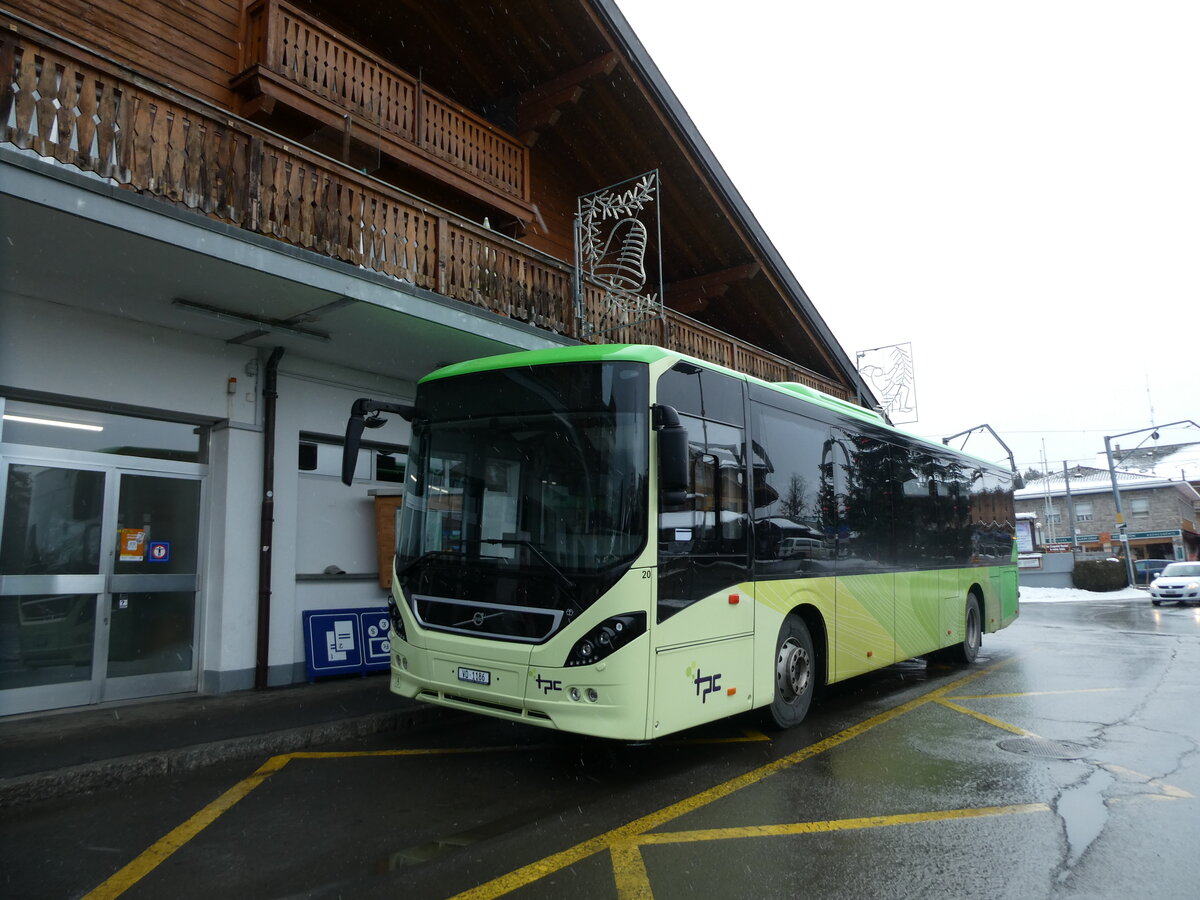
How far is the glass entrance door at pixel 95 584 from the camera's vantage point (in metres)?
7.22

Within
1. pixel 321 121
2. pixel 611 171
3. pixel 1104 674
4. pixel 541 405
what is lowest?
pixel 1104 674

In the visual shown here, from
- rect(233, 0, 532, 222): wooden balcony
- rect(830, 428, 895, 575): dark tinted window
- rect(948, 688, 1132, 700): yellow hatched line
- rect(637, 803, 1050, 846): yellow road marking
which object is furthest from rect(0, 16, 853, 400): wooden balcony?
rect(948, 688, 1132, 700): yellow hatched line

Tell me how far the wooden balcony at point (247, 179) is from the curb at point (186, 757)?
439cm

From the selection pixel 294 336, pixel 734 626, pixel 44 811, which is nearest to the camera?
pixel 44 811

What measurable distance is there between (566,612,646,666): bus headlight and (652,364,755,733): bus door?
18 centimetres

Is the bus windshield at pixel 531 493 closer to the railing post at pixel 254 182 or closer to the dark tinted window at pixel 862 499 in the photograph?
the railing post at pixel 254 182

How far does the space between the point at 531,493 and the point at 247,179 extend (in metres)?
4.36

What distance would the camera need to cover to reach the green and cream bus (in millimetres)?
5000

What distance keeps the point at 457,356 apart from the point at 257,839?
21.1 ft

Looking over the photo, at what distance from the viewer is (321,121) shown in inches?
389

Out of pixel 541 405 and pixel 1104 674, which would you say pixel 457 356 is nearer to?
pixel 541 405

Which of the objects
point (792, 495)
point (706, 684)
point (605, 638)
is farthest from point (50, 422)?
point (792, 495)

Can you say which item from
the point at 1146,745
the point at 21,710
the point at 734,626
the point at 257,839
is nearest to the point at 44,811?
the point at 257,839

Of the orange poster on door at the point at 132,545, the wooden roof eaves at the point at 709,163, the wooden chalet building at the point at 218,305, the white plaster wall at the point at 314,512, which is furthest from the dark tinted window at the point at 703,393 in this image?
the wooden roof eaves at the point at 709,163
